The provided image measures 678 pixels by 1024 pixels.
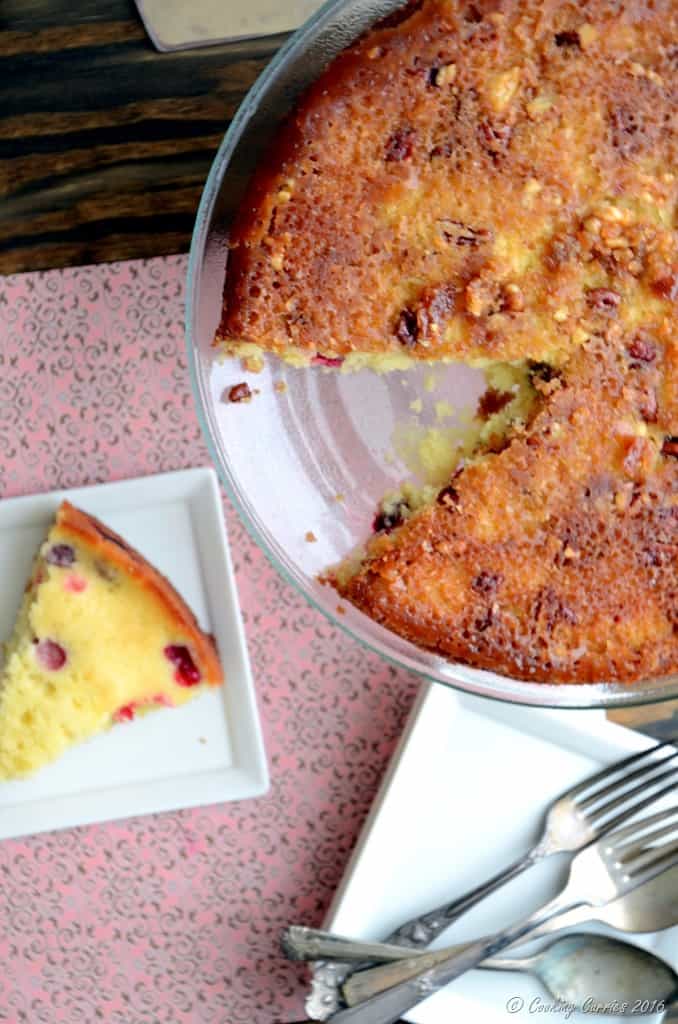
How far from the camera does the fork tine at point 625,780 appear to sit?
5.39 ft

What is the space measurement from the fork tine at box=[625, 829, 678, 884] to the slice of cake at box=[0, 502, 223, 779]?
0.72 meters

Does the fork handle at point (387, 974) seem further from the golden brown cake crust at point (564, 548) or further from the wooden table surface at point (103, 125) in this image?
the wooden table surface at point (103, 125)

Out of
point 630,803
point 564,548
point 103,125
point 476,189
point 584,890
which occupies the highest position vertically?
point 476,189

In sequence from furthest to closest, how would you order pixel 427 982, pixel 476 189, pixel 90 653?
pixel 90 653 < pixel 427 982 < pixel 476 189

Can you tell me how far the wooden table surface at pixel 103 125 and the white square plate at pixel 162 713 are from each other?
0.39 metres

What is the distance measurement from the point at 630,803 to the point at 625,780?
41 millimetres

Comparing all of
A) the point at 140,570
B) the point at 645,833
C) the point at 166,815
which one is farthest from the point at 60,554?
the point at 645,833

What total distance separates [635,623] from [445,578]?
0.23m

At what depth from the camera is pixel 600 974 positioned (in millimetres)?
1688

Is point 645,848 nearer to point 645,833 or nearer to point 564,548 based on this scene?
point 645,833

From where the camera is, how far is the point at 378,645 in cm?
135

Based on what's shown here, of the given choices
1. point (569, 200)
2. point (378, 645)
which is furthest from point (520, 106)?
point (378, 645)

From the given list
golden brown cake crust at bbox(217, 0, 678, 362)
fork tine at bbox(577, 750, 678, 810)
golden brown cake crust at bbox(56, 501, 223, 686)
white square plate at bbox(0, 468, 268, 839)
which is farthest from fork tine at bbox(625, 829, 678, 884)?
golden brown cake crust at bbox(217, 0, 678, 362)

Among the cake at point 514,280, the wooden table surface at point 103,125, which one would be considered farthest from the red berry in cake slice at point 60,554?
the cake at point 514,280
